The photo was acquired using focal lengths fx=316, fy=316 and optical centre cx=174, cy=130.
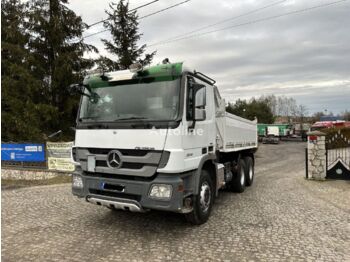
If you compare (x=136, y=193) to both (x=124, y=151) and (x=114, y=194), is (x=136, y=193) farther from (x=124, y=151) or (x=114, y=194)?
(x=124, y=151)

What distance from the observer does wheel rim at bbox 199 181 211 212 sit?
19.0 ft

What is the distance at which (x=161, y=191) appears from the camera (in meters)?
4.81

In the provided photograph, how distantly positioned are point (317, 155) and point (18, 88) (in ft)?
48.7

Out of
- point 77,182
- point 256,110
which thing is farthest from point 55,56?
point 256,110

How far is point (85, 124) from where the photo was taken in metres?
5.56

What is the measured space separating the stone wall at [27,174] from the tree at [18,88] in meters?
2.65

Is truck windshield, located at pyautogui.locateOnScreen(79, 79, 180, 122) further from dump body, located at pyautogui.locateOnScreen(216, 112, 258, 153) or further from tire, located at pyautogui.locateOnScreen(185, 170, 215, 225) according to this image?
dump body, located at pyautogui.locateOnScreen(216, 112, 258, 153)

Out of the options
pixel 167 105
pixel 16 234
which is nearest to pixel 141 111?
pixel 167 105

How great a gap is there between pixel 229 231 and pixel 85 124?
3178 mm

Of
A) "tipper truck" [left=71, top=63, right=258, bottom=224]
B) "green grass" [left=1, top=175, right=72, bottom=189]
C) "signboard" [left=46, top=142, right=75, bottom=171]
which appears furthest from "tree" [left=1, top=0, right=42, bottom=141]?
"tipper truck" [left=71, top=63, right=258, bottom=224]

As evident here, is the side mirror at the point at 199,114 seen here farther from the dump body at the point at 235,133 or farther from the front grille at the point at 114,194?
the dump body at the point at 235,133

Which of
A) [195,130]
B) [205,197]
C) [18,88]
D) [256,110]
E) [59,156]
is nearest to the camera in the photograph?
[195,130]

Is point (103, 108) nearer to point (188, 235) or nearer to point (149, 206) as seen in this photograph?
point (149, 206)

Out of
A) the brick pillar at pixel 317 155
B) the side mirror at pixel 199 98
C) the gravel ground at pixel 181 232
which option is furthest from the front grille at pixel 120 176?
the brick pillar at pixel 317 155
